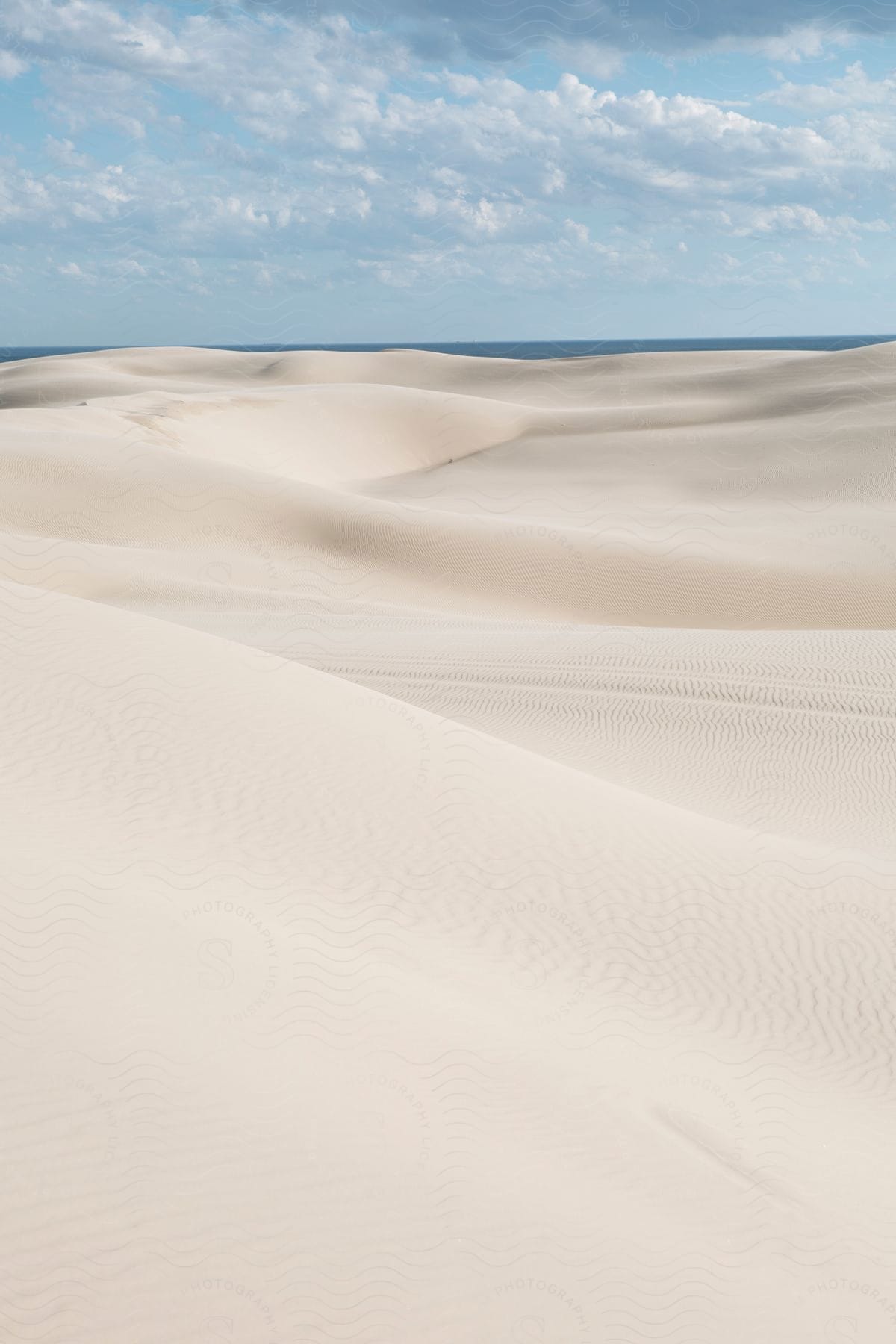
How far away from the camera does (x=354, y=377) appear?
1869 inches

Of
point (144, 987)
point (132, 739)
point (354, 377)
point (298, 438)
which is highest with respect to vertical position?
point (354, 377)

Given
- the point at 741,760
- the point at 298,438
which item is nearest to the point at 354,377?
the point at 298,438

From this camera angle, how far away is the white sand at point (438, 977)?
9.40 feet

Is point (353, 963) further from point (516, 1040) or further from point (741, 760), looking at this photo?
point (741, 760)

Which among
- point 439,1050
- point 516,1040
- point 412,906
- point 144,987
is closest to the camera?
point 144,987

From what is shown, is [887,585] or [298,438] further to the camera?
[298,438]

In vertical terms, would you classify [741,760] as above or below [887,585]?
below

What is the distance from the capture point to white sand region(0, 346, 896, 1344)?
287cm

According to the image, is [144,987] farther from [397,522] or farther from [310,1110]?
[397,522]

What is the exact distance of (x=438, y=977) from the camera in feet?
14.9

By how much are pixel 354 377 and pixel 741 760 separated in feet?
134

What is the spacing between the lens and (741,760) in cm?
882

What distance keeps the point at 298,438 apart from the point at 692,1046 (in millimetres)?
27939

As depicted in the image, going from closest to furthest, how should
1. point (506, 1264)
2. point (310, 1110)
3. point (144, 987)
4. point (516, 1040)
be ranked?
point (506, 1264), point (310, 1110), point (144, 987), point (516, 1040)
